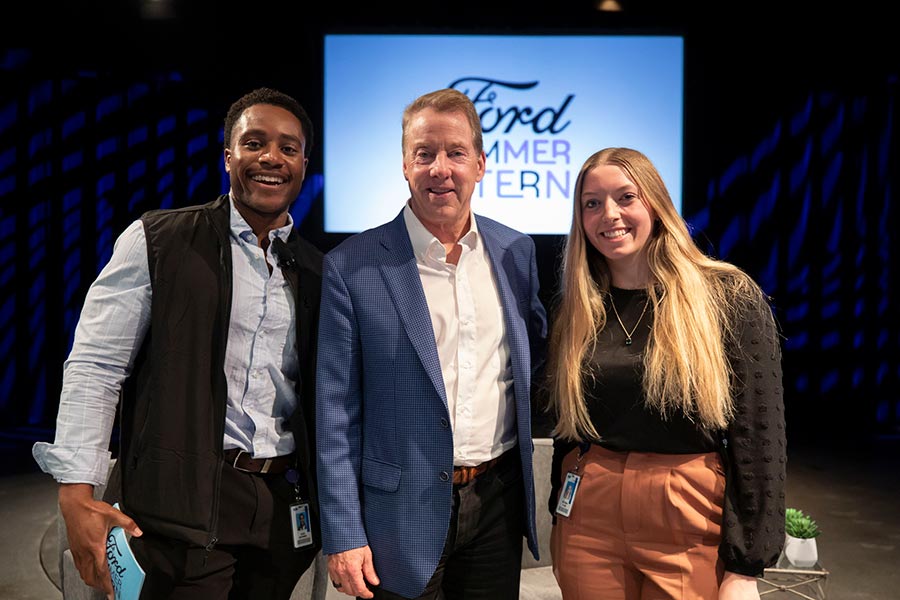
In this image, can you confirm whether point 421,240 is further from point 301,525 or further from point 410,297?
point 301,525

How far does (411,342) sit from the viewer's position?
1617 mm

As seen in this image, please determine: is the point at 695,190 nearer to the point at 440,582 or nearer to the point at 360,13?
the point at 360,13

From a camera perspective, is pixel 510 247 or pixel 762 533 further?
pixel 510 247

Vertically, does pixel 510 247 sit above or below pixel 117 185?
below

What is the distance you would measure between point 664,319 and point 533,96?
3.95 m

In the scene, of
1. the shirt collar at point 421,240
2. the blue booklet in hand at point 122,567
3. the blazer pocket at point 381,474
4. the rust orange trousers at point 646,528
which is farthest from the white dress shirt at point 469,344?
the blue booklet in hand at point 122,567

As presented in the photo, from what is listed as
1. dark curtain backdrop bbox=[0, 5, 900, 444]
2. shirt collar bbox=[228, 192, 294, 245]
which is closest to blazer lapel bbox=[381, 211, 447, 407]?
shirt collar bbox=[228, 192, 294, 245]

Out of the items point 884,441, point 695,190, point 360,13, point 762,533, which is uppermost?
point 360,13

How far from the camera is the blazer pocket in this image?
1.62 m

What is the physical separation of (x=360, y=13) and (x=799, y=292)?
167 inches

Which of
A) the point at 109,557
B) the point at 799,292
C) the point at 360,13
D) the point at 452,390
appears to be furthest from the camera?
the point at 799,292

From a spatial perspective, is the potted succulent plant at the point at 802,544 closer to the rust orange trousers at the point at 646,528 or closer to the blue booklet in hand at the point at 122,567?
the rust orange trousers at the point at 646,528

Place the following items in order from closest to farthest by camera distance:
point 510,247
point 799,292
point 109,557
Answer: point 109,557
point 510,247
point 799,292

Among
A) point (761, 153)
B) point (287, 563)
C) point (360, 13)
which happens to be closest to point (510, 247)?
point (287, 563)
